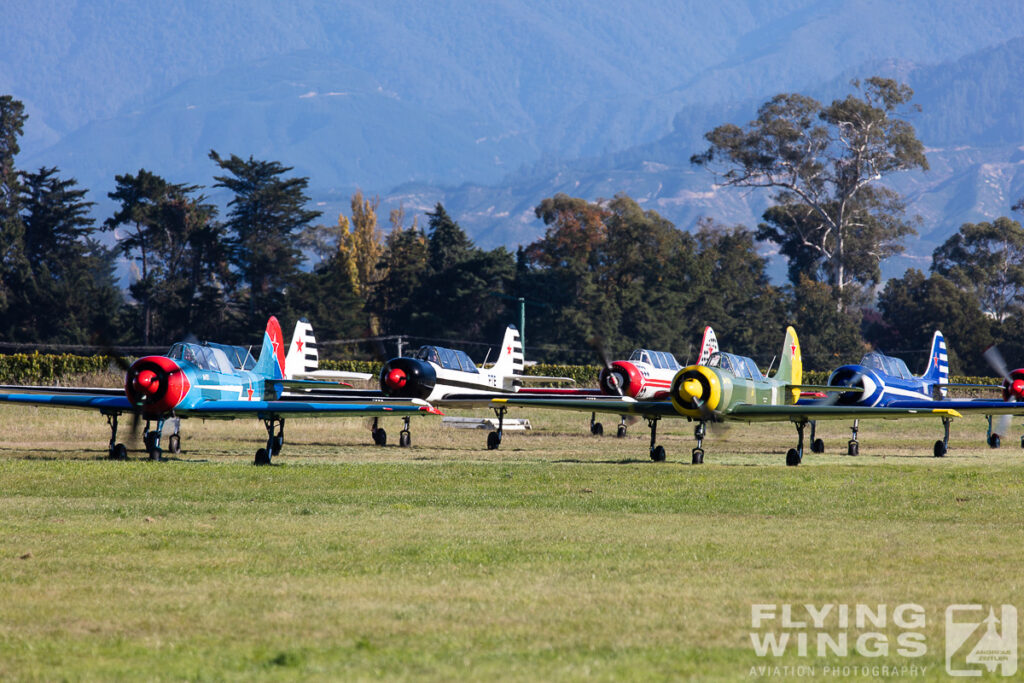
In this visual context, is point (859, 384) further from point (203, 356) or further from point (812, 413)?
point (203, 356)

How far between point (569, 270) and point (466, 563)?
70.3 m

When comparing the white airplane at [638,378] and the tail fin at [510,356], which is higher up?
the tail fin at [510,356]

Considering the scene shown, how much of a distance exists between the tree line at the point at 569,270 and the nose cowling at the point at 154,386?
167ft

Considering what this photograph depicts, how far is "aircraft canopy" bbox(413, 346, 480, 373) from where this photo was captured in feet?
102

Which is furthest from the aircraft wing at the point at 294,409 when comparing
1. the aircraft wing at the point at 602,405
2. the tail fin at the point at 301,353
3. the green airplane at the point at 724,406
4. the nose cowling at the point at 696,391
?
the tail fin at the point at 301,353

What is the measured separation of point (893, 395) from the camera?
30.7 meters

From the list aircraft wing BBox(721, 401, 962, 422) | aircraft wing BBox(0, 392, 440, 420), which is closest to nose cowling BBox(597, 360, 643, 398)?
aircraft wing BBox(721, 401, 962, 422)

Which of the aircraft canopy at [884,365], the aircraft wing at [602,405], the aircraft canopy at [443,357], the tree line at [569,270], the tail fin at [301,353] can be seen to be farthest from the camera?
the tree line at [569,270]

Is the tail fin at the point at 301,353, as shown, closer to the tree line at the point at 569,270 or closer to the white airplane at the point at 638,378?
the white airplane at the point at 638,378

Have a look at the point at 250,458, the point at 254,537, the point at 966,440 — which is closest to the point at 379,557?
the point at 254,537

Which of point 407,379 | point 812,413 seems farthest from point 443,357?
point 812,413

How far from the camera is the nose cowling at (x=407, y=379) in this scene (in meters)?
29.9

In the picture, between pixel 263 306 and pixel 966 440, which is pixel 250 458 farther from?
pixel 263 306

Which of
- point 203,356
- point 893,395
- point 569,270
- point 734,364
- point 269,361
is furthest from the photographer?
point 569,270
